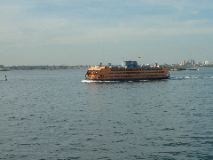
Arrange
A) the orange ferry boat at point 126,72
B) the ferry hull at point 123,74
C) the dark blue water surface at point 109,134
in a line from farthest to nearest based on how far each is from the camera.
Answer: the orange ferry boat at point 126,72
the ferry hull at point 123,74
the dark blue water surface at point 109,134

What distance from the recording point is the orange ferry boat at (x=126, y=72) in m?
A: 119

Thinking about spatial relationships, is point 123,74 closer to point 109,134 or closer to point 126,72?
point 126,72

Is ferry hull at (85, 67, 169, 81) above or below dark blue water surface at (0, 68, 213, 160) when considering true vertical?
above

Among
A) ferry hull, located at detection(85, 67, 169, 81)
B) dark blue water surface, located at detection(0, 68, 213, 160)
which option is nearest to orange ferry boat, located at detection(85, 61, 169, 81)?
ferry hull, located at detection(85, 67, 169, 81)

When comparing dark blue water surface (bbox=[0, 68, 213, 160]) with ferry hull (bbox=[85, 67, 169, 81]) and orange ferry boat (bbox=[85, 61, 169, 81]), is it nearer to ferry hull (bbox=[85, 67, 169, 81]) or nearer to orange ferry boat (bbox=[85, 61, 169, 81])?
ferry hull (bbox=[85, 67, 169, 81])

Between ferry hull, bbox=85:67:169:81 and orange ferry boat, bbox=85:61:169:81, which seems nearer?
ferry hull, bbox=85:67:169:81

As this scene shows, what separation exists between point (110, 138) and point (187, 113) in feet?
54.8

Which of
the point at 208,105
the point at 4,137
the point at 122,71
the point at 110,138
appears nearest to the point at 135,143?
the point at 110,138

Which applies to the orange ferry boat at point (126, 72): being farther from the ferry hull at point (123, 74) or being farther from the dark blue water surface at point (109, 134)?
the dark blue water surface at point (109, 134)

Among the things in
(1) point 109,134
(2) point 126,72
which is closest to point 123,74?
(2) point 126,72

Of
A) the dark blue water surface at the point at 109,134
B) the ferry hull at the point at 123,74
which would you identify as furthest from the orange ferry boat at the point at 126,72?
the dark blue water surface at the point at 109,134

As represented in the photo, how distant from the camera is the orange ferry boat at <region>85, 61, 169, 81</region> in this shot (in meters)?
119

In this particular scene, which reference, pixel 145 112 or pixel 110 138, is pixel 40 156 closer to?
pixel 110 138

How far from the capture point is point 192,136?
34312 mm
